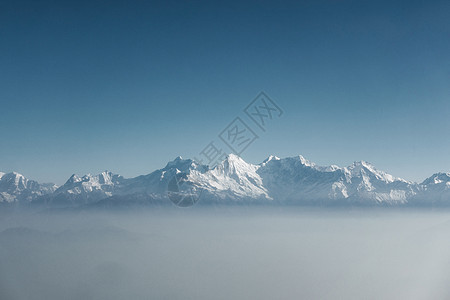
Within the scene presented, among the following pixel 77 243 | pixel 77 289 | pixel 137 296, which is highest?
pixel 77 243

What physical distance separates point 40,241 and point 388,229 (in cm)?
13376

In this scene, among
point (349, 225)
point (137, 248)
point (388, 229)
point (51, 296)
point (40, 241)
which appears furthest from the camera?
point (349, 225)

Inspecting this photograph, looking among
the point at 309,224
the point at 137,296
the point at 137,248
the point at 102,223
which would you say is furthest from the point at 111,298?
the point at 309,224

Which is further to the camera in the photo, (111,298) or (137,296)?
(137,296)

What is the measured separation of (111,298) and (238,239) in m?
85.1

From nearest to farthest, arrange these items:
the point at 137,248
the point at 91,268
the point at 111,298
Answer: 1. the point at 111,298
2. the point at 91,268
3. the point at 137,248

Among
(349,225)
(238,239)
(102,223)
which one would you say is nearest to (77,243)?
(102,223)

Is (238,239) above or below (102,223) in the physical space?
below

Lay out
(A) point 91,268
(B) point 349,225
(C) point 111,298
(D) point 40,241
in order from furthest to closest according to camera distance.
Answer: (B) point 349,225, (A) point 91,268, (C) point 111,298, (D) point 40,241

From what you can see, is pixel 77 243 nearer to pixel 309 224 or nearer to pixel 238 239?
pixel 238 239

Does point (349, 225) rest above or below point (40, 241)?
below

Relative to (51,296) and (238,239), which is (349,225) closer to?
(238,239)

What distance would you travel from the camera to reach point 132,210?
6954 inches

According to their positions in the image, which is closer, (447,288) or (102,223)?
(447,288)
